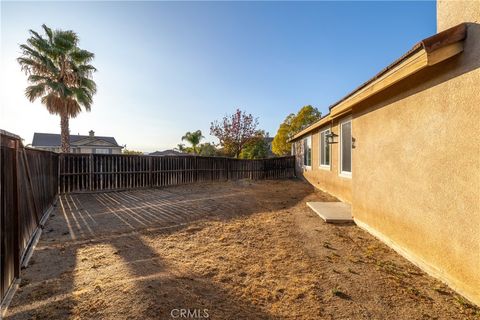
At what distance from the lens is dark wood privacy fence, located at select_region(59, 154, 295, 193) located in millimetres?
8688

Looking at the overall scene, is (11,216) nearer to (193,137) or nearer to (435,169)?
(435,169)

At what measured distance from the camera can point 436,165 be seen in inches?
105

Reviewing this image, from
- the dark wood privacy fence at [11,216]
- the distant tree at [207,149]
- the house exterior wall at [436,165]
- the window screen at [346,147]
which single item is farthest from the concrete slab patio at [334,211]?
the distant tree at [207,149]

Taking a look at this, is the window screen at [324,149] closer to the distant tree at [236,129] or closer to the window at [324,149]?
the window at [324,149]

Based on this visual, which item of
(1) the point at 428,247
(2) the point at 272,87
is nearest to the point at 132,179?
(1) the point at 428,247

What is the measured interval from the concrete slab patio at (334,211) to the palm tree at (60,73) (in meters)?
15.2

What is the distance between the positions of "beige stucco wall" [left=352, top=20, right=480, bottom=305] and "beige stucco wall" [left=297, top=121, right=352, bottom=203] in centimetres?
243

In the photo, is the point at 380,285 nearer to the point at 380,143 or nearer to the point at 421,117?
the point at 421,117

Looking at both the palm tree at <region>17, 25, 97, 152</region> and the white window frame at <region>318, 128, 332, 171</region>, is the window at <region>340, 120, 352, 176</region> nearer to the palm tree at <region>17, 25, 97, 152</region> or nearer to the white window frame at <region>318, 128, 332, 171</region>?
the white window frame at <region>318, 128, 332, 171</region>

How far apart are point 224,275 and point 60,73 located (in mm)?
16436

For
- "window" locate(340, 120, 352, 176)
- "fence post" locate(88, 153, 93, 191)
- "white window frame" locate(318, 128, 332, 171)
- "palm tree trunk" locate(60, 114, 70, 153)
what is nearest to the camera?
"window" locate(340, 120, 352, 176)

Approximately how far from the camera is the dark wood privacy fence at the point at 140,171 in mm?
8688

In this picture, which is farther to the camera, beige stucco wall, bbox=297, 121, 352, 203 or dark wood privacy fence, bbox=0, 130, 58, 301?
beige stucco wall, bbox=297, 121, 352, 203

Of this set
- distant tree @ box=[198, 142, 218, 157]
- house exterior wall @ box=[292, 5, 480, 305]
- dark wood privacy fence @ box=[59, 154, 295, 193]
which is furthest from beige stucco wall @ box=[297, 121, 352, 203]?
distant tree @ box=[198, 142, 218, 157]
